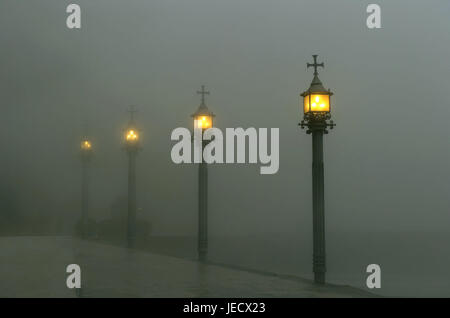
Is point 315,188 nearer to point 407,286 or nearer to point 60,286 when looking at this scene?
point 60,286

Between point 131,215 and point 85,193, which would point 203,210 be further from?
point 85,193

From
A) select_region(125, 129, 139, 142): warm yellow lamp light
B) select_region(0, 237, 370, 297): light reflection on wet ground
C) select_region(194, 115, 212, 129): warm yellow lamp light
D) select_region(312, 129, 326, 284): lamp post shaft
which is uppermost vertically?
select_region(125, 129, 139, 142): warm yellow lamp light

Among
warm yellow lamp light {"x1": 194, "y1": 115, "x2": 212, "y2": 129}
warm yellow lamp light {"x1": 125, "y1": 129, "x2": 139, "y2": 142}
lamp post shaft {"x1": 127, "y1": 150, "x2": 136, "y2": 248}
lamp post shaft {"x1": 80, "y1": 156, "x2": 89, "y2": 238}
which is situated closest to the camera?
warm yellow lamp light {"x1": 194, "y1": 115, "x2": 212, "y2": 129}

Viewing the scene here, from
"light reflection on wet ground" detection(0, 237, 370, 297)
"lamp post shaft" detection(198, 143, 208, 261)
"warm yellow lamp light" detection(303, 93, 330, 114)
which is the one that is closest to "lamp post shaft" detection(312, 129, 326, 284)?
"light reflection on wet ground" detection(0, 237, 370, 297)

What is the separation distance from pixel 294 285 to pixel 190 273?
12.2 feet

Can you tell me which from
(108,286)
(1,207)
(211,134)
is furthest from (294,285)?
(1,207)

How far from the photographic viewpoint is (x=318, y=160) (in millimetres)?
15914

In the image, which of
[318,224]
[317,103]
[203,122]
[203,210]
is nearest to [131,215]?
[203,210]

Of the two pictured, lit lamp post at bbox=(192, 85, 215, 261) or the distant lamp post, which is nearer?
lit lamp post at bbox=(192, 85, 215, 261)

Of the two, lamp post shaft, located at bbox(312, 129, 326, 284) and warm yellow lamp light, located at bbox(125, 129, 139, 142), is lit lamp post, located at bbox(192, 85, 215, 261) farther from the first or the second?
warm yellow lamp light, located at bbox(125, 129, 139, 142)

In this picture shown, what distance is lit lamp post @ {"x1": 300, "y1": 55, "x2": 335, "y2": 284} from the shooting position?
15609mm

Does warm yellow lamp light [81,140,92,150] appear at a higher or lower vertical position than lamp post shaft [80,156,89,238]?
higher

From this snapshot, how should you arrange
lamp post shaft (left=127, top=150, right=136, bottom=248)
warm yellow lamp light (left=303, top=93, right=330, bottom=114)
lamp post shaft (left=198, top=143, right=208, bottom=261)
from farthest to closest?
lamp post shaft (left=127, top=150, right=136, bottom=248) → lamp post shaft (left=198, top=143, right=208, bottom=261) → warm yellow lamp light (left=303, top=93, right=330, bottom=114)
